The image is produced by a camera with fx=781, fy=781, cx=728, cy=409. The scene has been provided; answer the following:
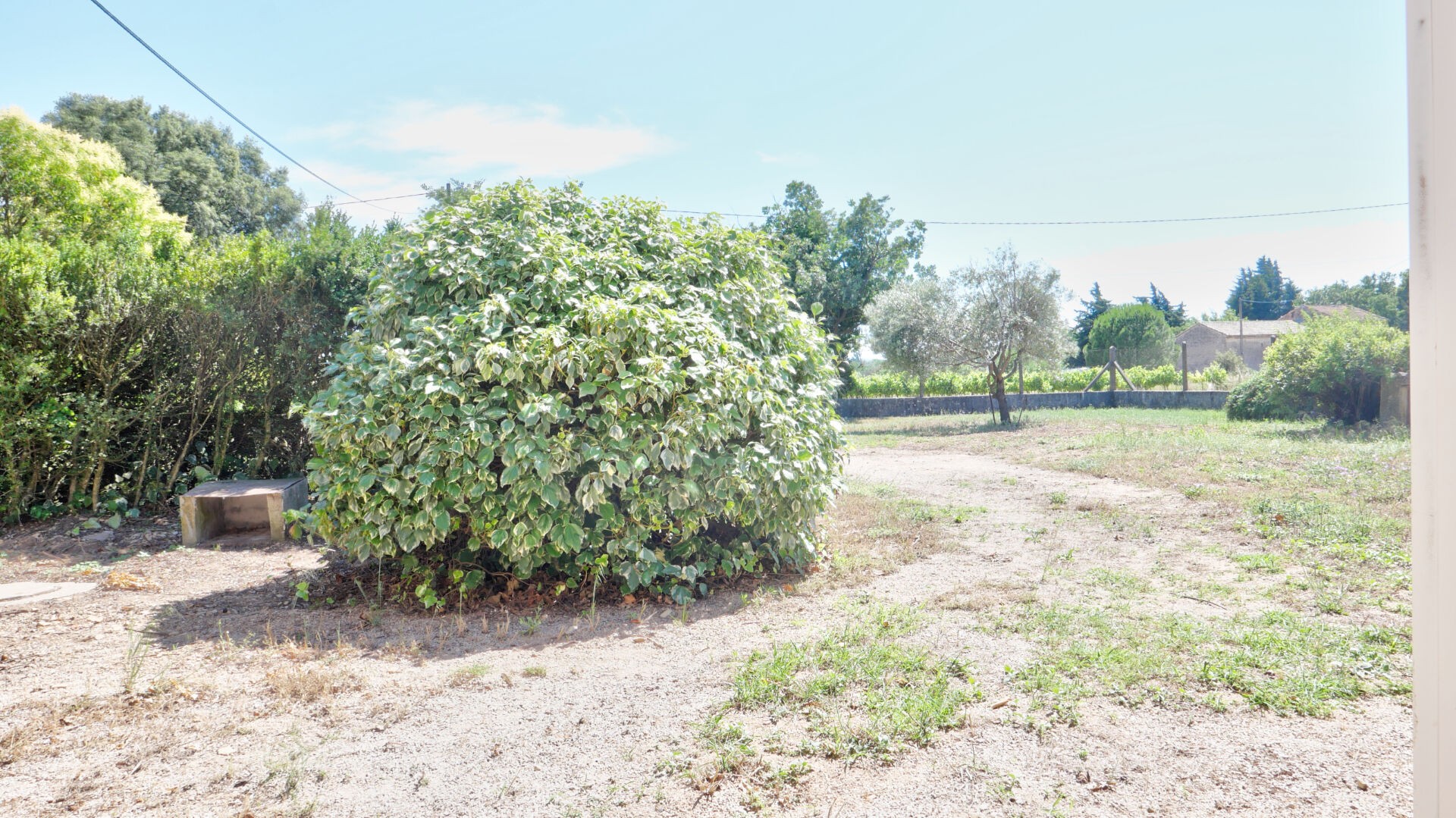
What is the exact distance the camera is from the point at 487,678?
3320 millimetres

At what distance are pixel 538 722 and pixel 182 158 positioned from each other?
32.6m

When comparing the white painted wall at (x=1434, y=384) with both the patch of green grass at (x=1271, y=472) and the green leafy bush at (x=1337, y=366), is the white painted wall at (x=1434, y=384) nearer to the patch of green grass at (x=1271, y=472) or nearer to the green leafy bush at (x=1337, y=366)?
the patch of green grass at (x=1271, y=472)

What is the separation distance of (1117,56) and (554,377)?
562 centimetres

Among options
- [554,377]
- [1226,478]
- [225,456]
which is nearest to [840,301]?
[1226,478]

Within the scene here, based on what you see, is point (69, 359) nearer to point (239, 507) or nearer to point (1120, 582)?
point (239, 507)

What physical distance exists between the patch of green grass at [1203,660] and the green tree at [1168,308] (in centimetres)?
5095

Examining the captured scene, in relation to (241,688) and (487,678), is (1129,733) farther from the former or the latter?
(241,688)

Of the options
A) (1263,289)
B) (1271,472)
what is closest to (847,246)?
(1271,472)

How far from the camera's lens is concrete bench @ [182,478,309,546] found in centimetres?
626

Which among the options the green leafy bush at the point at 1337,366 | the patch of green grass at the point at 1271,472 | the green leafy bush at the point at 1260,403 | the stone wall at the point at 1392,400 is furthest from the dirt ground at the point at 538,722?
the green leafy bush at the point at 1260,403

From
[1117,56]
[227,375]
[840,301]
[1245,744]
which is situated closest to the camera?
[1245,744]

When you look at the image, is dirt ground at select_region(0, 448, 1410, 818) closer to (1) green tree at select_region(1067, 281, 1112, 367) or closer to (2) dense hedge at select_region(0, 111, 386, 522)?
(2) dense hedge at select_region(0, 111, 386, 522)

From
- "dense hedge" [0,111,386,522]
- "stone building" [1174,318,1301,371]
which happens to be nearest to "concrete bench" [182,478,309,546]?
"dense hedge" [0,111,386,522]

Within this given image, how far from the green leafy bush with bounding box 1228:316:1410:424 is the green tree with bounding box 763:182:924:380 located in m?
13.6
